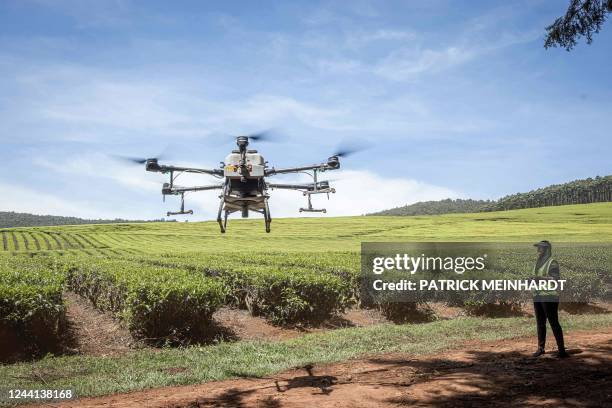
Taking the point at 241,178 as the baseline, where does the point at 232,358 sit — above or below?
below

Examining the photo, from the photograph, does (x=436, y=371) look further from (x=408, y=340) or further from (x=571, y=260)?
(x=571, y=260)

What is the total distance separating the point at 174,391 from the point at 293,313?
7.67 meters

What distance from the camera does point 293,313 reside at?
15680 millimetres

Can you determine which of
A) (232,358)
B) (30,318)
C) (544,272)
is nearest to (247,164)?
(30,318)

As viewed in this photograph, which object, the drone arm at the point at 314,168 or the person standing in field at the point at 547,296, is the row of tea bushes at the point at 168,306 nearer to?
the drone arm at the point at 314,168

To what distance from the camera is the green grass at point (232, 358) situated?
906 centimetres

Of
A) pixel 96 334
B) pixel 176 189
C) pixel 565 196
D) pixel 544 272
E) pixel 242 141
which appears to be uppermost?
pixel 565 196

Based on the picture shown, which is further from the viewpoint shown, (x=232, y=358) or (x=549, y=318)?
(x=232, y=358)

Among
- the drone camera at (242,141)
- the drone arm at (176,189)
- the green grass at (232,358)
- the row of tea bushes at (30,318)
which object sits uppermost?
the drone camera at (242,141)

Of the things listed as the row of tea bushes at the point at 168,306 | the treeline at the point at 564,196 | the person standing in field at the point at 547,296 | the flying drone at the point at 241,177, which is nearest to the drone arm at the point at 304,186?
the flying drone at the point at 241,177

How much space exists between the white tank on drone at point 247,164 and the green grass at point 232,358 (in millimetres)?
7672

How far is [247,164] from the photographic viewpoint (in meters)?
19.4

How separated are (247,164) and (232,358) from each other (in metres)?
9.85

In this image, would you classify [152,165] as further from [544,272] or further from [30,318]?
[544,272]
